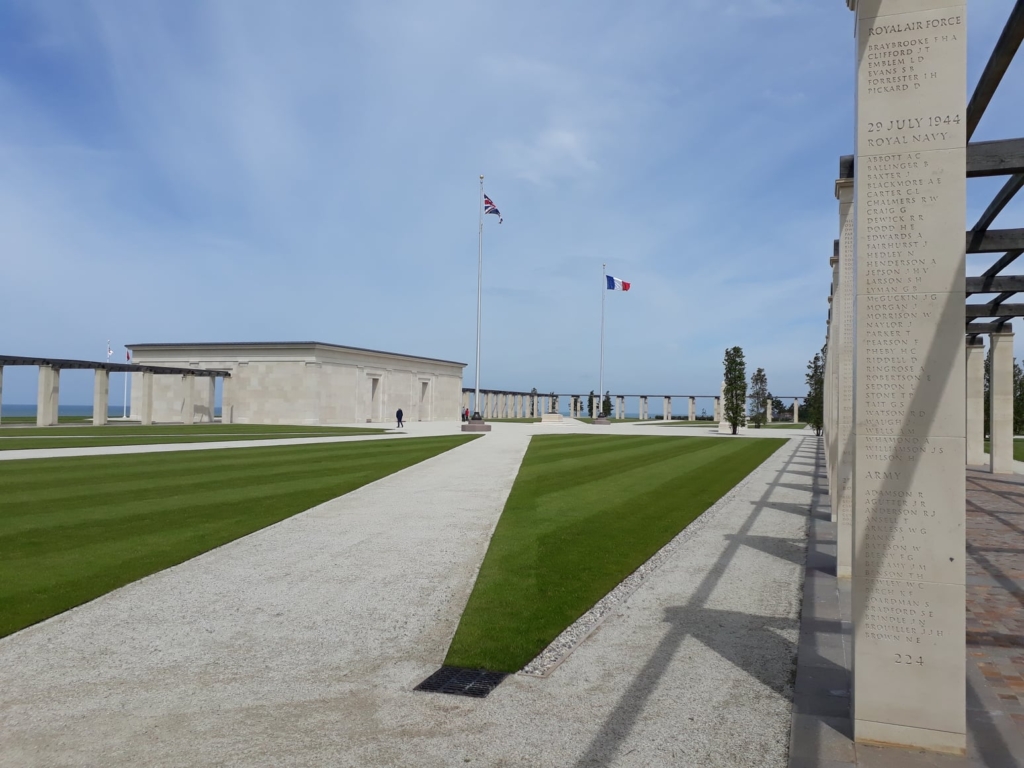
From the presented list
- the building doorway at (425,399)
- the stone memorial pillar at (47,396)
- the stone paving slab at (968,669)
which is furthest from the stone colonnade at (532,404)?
the stone paving slab at (968,669)

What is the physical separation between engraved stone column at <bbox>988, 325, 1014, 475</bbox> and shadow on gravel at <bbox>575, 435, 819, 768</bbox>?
55.9ft

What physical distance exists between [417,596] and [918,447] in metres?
5.11

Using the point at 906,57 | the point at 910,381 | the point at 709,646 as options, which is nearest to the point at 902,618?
the point at 910,381

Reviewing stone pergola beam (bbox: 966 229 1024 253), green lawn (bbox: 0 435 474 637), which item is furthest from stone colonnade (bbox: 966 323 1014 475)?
green lawn (bbox: 0 435 474 637)

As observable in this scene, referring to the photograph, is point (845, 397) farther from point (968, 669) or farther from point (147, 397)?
point (147, 397)

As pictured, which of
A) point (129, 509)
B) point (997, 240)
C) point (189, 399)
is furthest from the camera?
point (189, 399)

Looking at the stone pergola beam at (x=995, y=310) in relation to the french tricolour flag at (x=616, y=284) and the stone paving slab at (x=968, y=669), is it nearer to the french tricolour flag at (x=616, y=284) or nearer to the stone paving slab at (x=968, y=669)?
the stone paving slab at (x=968, y=669)

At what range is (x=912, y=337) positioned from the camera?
14.4 ft

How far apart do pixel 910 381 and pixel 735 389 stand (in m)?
46.1

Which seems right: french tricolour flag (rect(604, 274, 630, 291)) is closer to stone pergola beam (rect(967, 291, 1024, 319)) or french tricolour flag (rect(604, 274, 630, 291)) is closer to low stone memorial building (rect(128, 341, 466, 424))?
low stone memorial building (rect(128, 341, 466, 424))

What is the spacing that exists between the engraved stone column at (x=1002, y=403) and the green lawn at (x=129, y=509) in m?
17.4

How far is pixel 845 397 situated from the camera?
909 centimetres

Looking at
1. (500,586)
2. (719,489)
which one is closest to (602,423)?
(719,489)

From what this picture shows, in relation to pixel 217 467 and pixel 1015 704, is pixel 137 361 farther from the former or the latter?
pixel 1015 704
